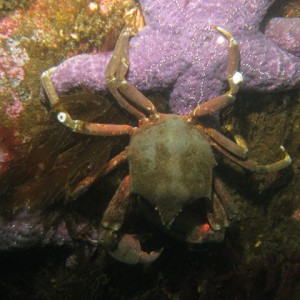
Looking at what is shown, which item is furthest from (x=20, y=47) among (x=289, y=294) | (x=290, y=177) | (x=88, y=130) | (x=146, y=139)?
(x=289, y=294)

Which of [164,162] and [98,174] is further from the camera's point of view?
[98,174]

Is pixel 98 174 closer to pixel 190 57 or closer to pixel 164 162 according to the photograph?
pixel 164 162

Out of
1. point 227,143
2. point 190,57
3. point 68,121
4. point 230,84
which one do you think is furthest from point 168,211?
point 190,57

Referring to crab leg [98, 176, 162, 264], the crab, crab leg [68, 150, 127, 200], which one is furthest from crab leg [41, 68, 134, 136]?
crab leg [98, 176, 162, 264]

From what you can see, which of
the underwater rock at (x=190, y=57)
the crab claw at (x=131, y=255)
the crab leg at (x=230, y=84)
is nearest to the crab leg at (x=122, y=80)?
the underwater rock at (x=190, y=57)

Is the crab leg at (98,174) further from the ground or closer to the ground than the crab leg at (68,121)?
closer to the ground

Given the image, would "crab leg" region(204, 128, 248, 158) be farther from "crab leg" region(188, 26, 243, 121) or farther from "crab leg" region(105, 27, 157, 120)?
"crab leg" region(105, 27, 157, 120)

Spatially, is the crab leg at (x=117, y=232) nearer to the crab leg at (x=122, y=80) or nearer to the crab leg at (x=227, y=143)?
the crab leg at (x=122, y=80)
